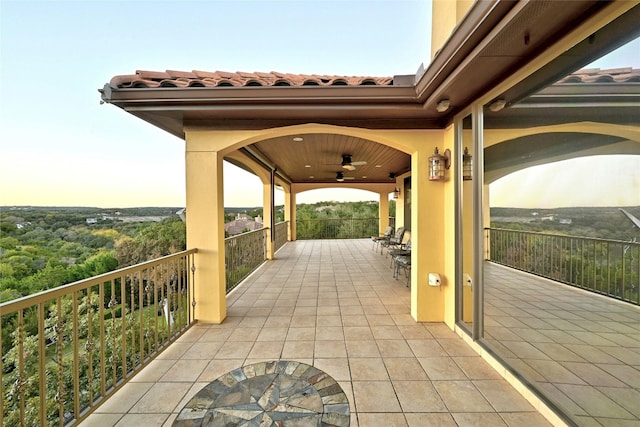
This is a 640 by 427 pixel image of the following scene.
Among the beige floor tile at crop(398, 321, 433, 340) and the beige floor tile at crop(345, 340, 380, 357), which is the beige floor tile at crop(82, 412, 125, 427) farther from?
the beige floor tile at crop(398, 321, 433, 340)

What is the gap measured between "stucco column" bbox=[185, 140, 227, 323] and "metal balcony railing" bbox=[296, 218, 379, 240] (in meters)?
8.93

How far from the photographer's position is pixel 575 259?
7.03ft

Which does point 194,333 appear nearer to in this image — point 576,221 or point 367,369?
point 367,369

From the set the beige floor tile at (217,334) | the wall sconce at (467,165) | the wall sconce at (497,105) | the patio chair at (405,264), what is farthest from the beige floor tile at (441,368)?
the wall sconce at (497,105)

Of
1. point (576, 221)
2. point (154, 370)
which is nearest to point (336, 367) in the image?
point (154, 370)

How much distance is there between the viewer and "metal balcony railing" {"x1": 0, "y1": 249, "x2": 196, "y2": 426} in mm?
1422

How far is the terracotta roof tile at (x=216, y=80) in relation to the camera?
2449 mm

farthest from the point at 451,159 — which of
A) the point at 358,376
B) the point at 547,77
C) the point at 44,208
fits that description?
the point at 44,208

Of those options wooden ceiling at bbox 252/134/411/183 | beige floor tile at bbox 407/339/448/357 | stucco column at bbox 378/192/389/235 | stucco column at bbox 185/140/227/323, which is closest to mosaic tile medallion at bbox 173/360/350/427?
beige floor tile at bbox 407/339/448/357

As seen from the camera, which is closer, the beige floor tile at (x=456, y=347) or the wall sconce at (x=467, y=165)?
the beige floor tile at (x=456, y=347)

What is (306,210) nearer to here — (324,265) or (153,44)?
(324,265)

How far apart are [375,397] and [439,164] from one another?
2376 mm

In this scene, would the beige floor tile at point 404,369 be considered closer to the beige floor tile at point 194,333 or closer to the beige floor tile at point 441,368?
the beige floor tile at point 441,368

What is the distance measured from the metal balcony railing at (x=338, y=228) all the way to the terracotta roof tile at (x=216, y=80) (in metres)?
9.52
